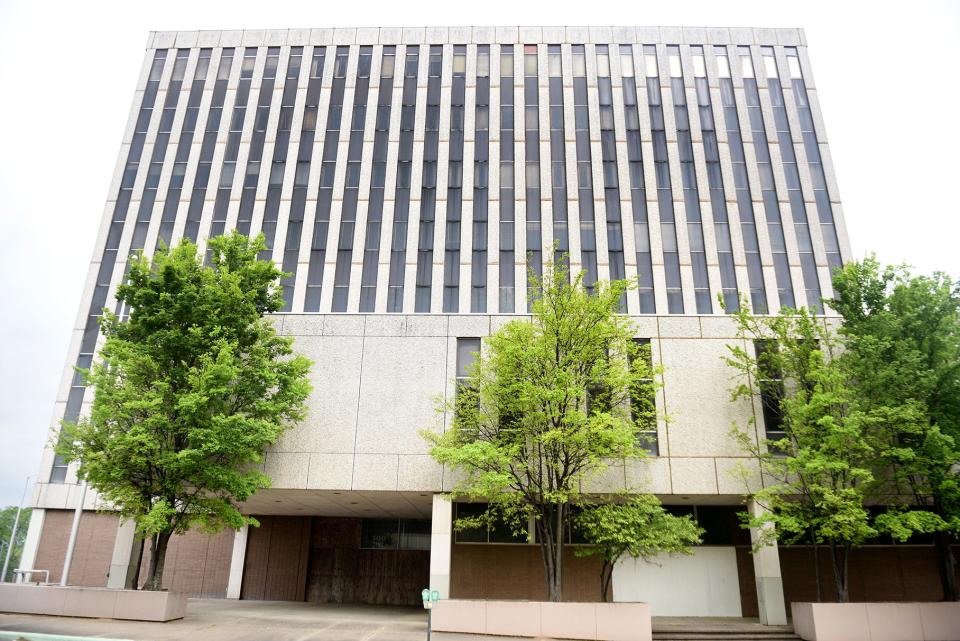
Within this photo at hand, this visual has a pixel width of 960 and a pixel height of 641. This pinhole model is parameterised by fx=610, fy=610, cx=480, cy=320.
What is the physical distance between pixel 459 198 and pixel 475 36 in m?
12.5

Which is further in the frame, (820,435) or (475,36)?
(475,36)

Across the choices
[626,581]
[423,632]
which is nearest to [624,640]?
[423,632]

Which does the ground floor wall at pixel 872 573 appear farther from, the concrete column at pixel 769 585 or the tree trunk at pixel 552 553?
the tree trunk at pixel 552 553

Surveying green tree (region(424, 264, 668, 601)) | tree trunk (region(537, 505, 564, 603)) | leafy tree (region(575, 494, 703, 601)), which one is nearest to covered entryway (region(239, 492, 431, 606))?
green tree (region(424, 264, 668, 601))

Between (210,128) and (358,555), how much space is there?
1094 inches

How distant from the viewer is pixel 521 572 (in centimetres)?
2400

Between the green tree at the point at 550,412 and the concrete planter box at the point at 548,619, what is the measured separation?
0.76 meters

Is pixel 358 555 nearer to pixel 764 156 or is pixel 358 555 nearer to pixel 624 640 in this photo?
pixel 624 640

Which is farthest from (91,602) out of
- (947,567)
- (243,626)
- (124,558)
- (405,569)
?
(947,567)

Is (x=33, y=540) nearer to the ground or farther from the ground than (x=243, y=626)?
farther from the ground

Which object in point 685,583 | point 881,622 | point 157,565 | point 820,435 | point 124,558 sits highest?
point 820,435

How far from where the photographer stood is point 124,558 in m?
22.1

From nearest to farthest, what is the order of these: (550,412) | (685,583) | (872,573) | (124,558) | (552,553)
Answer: (550,412), (552,553), (124,558), (685,583), (872,573)

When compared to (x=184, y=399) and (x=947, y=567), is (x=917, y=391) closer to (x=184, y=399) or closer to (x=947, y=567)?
(x=947, y=567)
